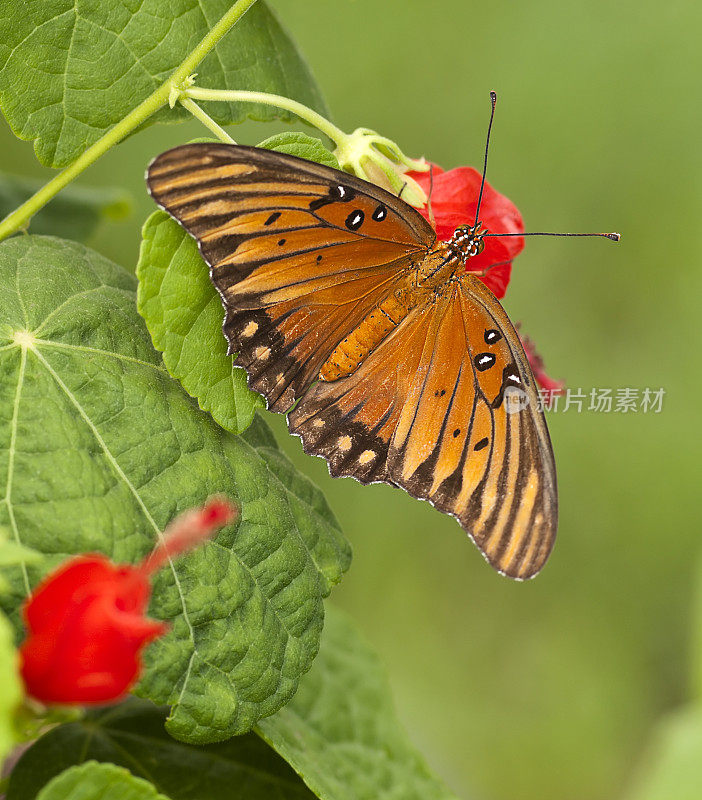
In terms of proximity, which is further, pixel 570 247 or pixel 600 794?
pixel 570 247

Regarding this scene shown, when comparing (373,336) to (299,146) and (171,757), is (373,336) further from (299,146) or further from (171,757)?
(171,757)

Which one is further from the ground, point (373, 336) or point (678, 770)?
point (373, 336)

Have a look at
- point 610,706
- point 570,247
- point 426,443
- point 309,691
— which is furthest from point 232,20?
point 610,706

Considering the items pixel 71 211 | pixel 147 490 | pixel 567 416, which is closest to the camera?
pixel 147 490

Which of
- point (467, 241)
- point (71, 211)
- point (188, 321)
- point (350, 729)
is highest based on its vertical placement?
point (71, 211)

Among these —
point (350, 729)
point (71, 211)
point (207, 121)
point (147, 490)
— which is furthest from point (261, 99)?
point (350, 729)

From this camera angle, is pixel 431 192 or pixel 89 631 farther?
pixel 431 192

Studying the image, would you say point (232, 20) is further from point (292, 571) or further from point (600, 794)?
point (600, 794)

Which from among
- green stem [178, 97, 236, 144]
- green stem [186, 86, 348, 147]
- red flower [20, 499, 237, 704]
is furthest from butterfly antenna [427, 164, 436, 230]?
red flower [20, 499, 237, 704]
